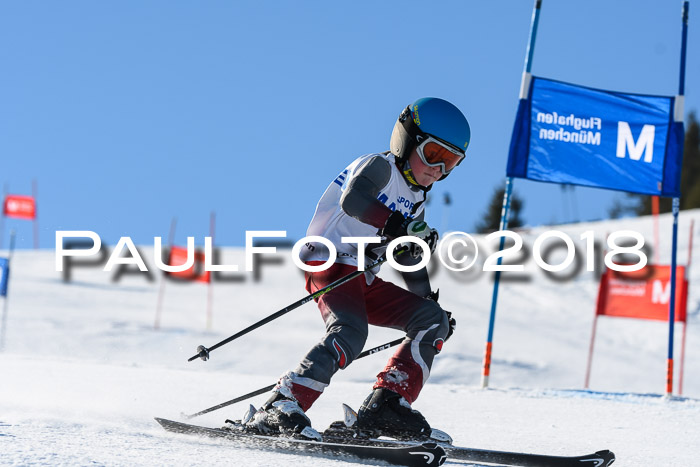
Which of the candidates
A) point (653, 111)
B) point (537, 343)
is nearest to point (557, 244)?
point (537, 343)

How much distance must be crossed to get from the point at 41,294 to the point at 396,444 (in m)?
15.7

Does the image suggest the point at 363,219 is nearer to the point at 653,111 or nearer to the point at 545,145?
the point at 545,145

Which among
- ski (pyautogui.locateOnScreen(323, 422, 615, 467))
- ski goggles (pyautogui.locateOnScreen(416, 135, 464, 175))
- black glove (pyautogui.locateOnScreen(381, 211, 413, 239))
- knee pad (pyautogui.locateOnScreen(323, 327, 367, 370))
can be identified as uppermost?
ski goggles (pyautogui.locateOnScreen(416, 135, 464, 175))

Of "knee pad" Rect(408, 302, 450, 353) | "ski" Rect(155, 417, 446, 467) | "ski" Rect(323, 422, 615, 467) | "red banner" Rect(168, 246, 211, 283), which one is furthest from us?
"red banner" Rect(168, 246, 211, 283)

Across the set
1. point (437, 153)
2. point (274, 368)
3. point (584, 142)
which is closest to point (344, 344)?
point (437, 153)

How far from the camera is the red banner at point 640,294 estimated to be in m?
10.9

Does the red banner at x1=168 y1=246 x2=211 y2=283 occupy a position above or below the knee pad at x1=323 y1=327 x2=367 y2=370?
below

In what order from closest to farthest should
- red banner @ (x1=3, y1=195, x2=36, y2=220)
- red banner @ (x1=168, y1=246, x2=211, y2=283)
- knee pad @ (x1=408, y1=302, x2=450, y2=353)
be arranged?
knee pad @ (x1=408, y1=302, x2=450, y2=353), red banner @ (x1=168, y1=246, x2=211, y2=283), red banner @ (x1=3, y1=195, x2=36, y2=220)

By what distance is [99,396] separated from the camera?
4402 millimetres

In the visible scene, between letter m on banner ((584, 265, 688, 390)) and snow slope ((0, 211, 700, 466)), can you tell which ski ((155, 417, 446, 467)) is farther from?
letter m on banner ((584, 265, 688, 390))

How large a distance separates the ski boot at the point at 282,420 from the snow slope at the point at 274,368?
0.15 meters

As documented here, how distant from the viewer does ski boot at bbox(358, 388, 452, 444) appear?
10.7 ft

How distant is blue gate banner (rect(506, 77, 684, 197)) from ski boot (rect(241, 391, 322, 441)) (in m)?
4.57

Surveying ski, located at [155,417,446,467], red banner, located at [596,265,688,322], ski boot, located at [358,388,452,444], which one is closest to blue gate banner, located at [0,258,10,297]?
ski, located at [155,417,446,467]
